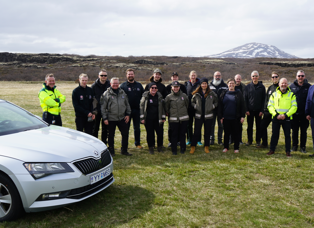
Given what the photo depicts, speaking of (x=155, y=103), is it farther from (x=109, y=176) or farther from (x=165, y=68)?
(x=165, y=68)

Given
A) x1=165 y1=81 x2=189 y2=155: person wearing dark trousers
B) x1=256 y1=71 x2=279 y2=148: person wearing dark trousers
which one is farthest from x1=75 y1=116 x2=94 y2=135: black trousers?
x1=256 y1=71 x2=279 y2=148: person wearing dark trousers

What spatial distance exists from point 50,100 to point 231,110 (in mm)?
4959

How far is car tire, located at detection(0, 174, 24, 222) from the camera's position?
3.41 metres

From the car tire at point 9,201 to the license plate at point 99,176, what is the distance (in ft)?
3.25

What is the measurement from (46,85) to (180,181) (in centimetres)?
438

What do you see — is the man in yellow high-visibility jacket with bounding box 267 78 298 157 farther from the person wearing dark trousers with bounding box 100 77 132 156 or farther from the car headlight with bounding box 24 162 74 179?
the car headlight with bounding box 24 162 74 179

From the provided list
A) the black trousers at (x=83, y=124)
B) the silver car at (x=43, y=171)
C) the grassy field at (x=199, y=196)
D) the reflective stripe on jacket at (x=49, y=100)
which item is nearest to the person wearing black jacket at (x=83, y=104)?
the black trousers at (x=83, y=124)

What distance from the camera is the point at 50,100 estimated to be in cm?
678

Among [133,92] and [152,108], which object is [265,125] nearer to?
[152,108]

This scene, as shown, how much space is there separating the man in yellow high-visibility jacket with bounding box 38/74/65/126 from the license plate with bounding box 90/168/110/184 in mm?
3365

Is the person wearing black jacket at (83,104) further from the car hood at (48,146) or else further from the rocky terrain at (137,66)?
the rocky terrain at (137,66)

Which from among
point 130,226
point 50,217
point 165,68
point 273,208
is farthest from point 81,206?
point 165,68

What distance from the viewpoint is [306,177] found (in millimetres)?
5434

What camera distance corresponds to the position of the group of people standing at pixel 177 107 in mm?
6895
